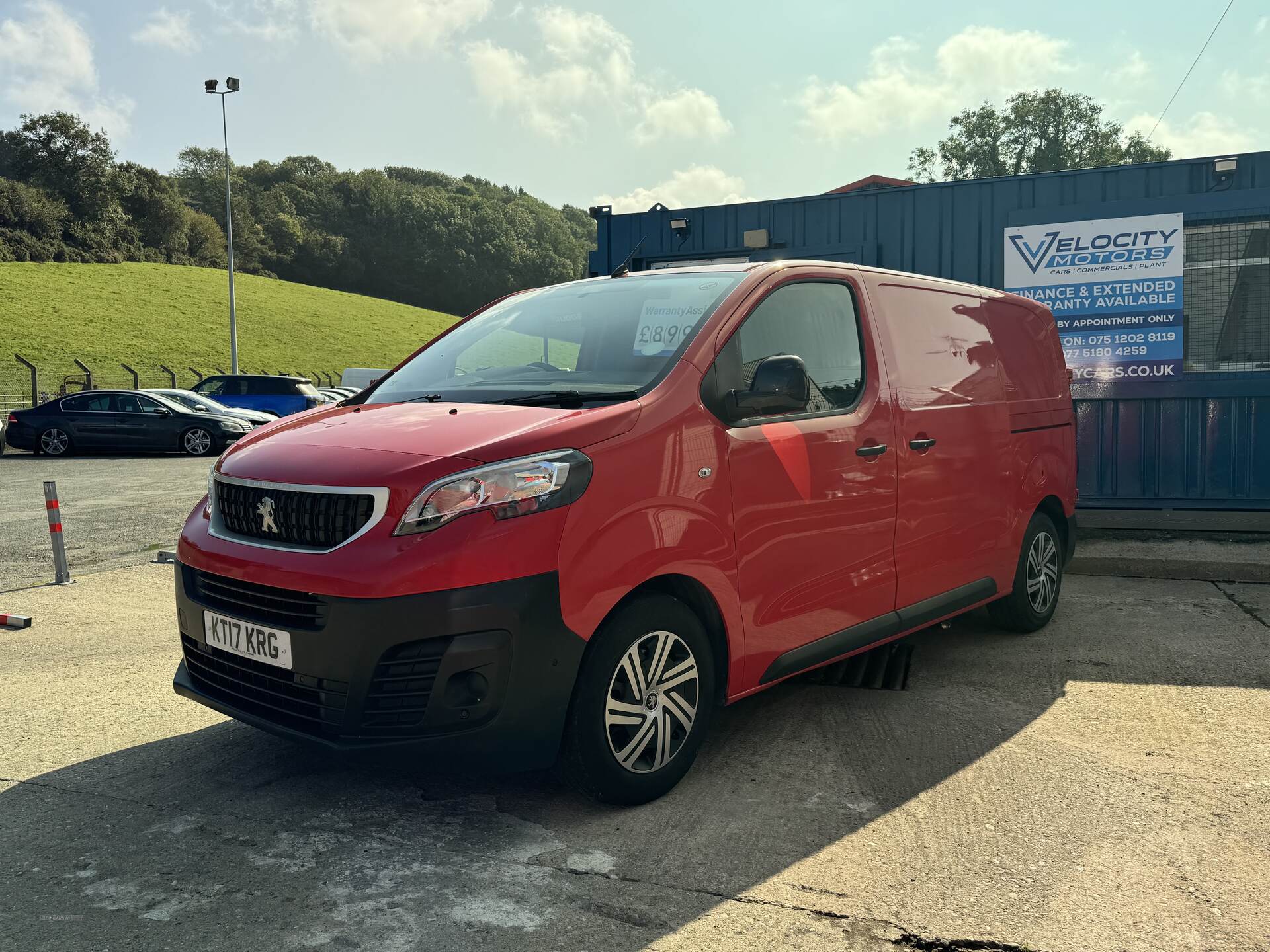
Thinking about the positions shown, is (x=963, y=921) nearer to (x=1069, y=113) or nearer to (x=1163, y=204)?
(x=1163, y=204)

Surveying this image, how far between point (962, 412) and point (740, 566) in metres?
1.85

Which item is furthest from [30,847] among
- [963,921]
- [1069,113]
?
[1069,113]

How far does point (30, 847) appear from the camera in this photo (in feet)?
10.2

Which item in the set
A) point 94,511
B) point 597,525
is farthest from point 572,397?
point 94,511

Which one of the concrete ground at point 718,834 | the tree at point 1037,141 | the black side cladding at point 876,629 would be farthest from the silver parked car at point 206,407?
the tree at point 1037,141

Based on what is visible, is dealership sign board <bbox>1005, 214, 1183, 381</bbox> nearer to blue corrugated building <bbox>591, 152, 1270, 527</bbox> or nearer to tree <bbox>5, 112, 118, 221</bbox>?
blue corrugated building <bbox>591, 152, 1270, 527</bbox>

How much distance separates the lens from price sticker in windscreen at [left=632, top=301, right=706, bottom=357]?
3.68 metres

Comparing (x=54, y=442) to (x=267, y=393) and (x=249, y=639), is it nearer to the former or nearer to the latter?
(x=267, y=393)

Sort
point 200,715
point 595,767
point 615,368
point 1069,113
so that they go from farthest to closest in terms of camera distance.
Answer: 1. point 1069,113
2. point 200,715
3. point 615,368
4. point 595,767

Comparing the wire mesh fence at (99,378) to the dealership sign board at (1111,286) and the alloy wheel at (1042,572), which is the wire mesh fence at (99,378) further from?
the alloy wheel at (1042,572)

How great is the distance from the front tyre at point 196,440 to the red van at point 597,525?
58.7 ft

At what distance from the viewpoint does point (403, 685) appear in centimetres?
295

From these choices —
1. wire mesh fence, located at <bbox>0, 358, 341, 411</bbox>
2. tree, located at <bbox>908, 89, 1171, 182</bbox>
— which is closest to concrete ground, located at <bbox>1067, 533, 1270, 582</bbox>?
wire mesh fence, located at <bbox>0, 358, 341, 411</bbox>

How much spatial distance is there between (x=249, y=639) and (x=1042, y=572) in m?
4.42
